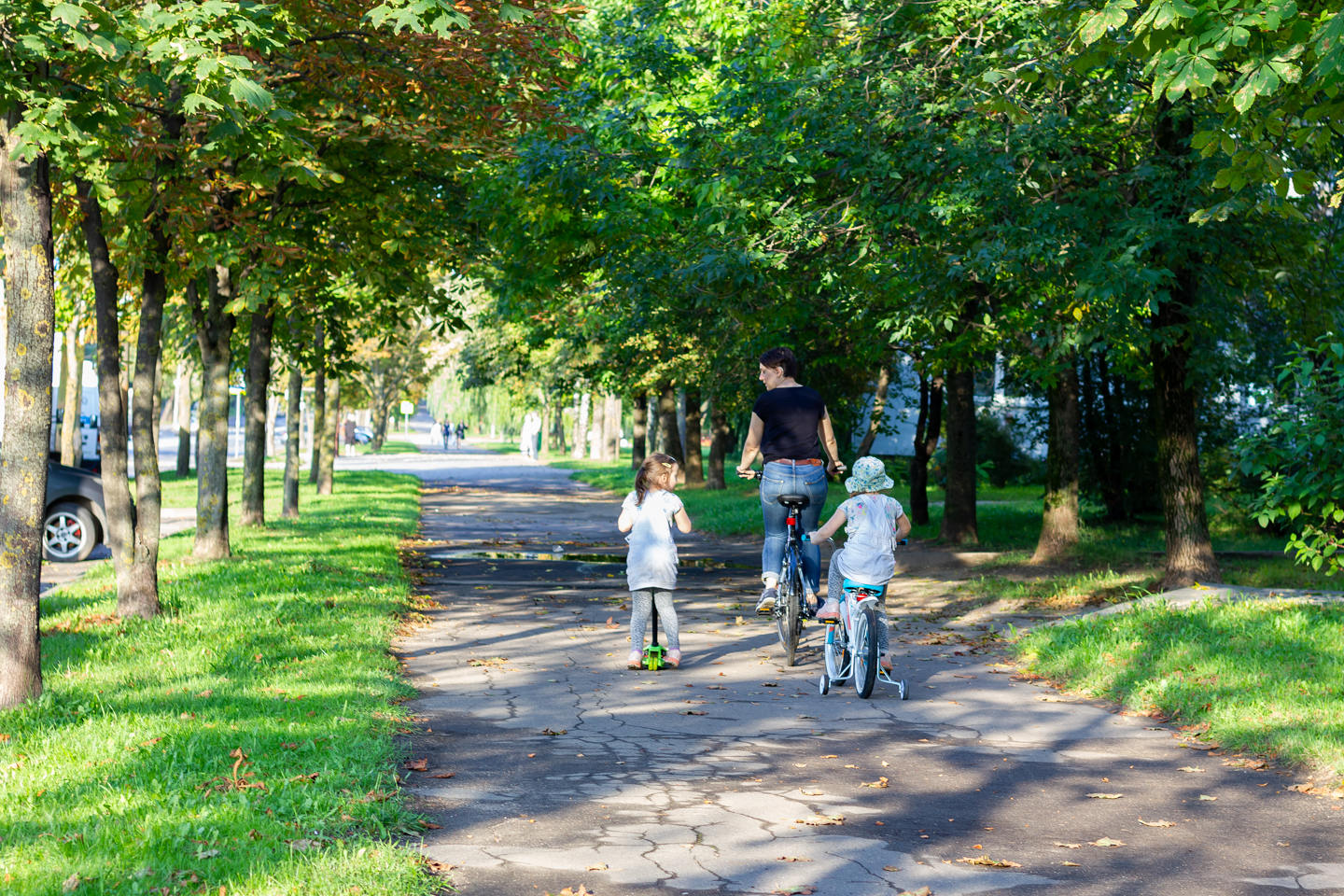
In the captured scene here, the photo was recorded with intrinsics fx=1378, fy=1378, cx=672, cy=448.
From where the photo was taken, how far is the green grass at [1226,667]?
23.6 ft

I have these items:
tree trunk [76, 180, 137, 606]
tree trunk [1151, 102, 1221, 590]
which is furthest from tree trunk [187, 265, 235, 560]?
tree trunk [1151, 102, 1221, 590]

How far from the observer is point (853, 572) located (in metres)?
8.36

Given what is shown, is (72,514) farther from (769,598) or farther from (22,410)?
(769,598)

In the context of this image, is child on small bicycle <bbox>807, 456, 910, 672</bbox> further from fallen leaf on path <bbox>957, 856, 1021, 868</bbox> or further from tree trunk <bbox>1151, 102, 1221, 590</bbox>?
tree trunk <bbox>1151, 102, 1221, 590</bbox>

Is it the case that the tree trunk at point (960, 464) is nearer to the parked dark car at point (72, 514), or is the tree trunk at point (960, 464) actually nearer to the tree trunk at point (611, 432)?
the parked dark car at point (72, 514)

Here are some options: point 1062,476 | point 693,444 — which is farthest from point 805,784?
point 693,444

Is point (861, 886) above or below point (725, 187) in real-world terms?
below

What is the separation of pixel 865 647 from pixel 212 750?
12.7 ft

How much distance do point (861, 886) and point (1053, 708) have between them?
3.97m

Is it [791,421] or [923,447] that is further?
[923,447]

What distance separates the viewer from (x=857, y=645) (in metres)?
8.36

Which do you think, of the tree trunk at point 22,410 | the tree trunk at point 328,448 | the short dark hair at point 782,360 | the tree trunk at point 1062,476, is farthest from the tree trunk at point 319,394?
the tree trunk at point 22,410

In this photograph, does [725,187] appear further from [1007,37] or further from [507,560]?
[507,560]

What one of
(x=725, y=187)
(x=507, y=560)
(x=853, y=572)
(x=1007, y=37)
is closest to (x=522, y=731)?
(x=853, y=572)
